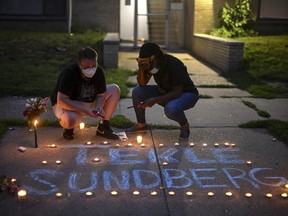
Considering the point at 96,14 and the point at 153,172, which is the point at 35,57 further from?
the point at 153,172

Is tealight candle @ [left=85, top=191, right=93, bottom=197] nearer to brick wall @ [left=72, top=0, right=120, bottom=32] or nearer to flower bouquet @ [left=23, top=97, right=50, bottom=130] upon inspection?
flower bouquet @ [left=23, top=97, right=50, bottom=130]

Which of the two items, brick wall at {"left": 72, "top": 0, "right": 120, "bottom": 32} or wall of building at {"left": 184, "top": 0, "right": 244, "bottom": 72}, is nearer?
wall of building at {"left": 184, "top": 0, "right": 244, "bottom": 72}

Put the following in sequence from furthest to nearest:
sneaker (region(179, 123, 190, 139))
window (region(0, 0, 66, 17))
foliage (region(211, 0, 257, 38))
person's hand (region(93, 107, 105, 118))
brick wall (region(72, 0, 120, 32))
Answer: window (region(0, 0, 66, 17)) < brick wall (region(72, 0, 120, 32)) < foliage (region(211, 0, 257, 38)) < sneaker (region(179, 123, 190, 139)) < person's hand (region(93, 107, 105, 118))

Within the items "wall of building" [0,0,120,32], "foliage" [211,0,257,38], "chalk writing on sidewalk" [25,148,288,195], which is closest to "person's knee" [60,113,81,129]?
"chalk writing on sidewalk" [25,148,288,195]

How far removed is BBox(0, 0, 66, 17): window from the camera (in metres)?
15.6

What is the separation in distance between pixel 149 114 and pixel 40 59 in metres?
5.66

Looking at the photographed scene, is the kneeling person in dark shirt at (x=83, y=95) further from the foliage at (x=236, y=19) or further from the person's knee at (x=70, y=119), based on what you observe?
the foliage at (x=236, y=19)

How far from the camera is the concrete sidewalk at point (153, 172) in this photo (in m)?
3.56

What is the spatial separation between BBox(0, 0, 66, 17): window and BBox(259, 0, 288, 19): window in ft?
23.8

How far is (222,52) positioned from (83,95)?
21.8 ft

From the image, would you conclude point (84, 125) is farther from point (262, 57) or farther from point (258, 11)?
point (258, 11)

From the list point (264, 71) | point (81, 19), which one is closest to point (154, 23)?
point (81, 19)

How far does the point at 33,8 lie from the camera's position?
15797 millimetres

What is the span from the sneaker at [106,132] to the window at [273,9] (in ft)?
38.7
